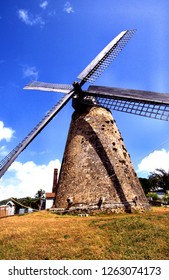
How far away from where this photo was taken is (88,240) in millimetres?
11375

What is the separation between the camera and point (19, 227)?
14414mm

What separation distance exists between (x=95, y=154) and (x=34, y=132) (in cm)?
472

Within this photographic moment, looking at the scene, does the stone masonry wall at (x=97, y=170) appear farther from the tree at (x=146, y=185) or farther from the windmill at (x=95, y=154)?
the tree at (x=146, y=185)

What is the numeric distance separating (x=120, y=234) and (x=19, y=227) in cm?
548

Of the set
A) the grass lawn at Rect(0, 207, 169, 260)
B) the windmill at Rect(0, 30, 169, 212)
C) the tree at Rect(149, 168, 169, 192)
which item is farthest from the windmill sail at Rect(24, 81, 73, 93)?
the tree at Rect(149, 168, 169, 192)

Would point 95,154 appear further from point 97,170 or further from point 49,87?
point 49,87

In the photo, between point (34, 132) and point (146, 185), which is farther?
point (146, 185)

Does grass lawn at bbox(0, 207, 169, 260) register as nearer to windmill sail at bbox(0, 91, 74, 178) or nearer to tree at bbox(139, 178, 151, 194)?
windmill sail at bbox(0, 91, 74, 178)

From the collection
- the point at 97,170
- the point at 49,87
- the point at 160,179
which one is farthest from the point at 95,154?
the point at 160,179

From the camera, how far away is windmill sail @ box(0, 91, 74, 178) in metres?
18.0

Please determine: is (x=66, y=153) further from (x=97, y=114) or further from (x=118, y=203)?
(x=118, y=203)

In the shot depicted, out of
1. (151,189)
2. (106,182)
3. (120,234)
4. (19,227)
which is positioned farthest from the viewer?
(151,189)
